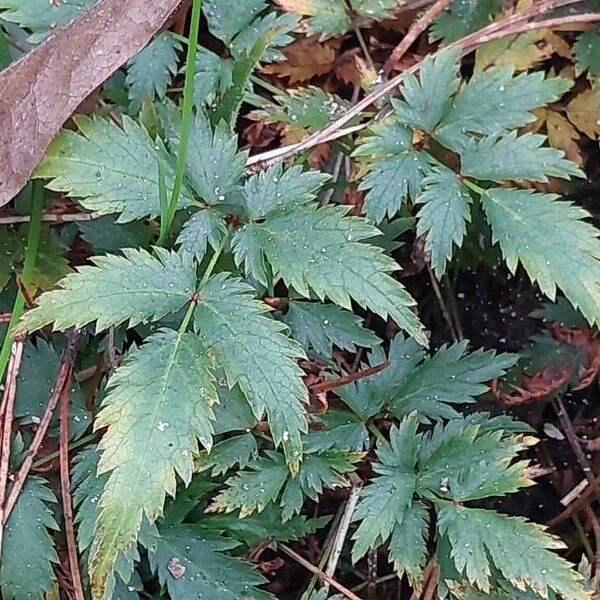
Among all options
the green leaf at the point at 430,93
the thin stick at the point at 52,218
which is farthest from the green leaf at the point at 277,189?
the thin stick at the point at 52,218

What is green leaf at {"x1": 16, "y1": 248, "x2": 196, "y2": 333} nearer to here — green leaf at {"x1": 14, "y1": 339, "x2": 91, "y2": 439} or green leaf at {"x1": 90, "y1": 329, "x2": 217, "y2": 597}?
green leaf at {"x1": 90, "y1": 329, "x2": 217, "y2": 597}

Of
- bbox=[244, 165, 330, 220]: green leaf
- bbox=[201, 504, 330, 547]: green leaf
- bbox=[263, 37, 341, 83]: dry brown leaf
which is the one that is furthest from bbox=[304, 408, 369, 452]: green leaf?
bbox=[263, 37, 341, 83]: dry brown leaf

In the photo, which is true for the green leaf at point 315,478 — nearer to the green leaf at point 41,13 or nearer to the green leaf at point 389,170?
the green leaf at point 389,170

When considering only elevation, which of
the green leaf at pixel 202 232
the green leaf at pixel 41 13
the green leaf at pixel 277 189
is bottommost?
the green leaf at pixel 202 232

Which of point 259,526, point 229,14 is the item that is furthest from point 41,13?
point 259,526

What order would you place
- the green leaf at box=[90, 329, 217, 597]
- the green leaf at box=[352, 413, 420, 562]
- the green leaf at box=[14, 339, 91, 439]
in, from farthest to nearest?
the green leaf at box=[14, 339, 91, 439] → the green leaf at box=[352, 413, 420, 562] → the green leaf at box=[90, 329, 217, 597]

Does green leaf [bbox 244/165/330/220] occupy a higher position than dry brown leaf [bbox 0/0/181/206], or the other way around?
dry brown leaf [bbox 0/0/181/206]
